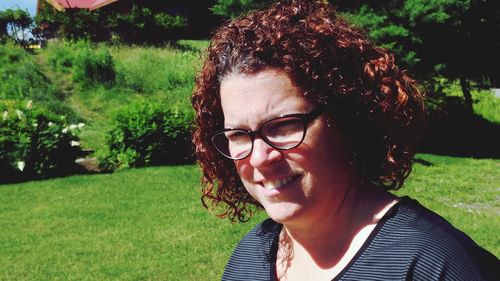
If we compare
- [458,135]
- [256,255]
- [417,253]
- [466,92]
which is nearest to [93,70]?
[466,92]

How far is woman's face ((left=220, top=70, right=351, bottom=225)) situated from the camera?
1608mm

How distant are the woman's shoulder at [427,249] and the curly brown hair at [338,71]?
0.25 m

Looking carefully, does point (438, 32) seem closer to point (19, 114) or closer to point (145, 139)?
point (145, 139)

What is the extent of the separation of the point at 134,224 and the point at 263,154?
18.4 ft

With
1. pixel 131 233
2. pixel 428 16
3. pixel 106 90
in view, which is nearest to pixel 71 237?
pixel 131 233

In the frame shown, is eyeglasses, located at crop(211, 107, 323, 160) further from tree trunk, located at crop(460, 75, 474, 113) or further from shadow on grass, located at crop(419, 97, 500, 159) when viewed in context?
tree trunk, located at crop(460, 75, 474, 113)

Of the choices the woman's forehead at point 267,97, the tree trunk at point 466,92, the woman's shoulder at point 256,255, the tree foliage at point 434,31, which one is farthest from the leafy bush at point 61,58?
the woman's forehead at point 267,97

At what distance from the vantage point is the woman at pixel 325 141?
155 centimetres

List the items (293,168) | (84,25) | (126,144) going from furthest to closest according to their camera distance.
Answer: (84,25), (126,144), (293,168)

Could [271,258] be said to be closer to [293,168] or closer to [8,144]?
[293,168]

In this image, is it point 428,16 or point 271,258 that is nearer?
point 271,258

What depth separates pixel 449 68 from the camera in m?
13.4

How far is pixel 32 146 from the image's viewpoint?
9.86m

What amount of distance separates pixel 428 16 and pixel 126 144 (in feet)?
21.0
